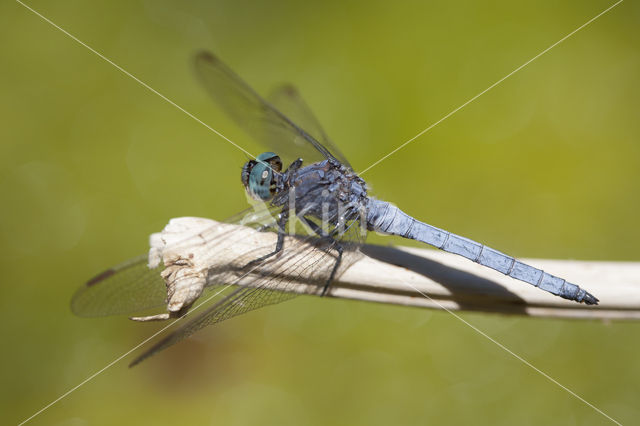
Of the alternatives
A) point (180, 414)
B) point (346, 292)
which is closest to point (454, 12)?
point (346, 292)

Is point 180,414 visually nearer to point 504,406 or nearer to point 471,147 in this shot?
point 504,406

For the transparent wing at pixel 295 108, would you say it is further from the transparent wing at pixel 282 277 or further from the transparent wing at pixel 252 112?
the transparent wing at pixel 282 277

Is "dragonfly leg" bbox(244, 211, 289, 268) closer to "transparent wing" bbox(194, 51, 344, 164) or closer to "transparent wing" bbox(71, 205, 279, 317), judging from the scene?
"transparent wing" bbox(71, 205, 279, 317)

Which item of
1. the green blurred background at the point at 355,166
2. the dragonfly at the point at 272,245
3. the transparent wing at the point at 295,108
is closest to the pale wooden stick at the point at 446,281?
the dragonfly at the point at 272,245

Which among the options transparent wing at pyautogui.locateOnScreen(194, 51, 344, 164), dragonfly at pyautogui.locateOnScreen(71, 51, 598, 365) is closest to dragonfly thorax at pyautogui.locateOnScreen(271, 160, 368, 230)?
dragonfly at pyautogui.locateOnScreen(71, 51, 598, 365)

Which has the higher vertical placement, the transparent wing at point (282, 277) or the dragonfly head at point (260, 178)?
the dragonfly head at point (260, 178)
